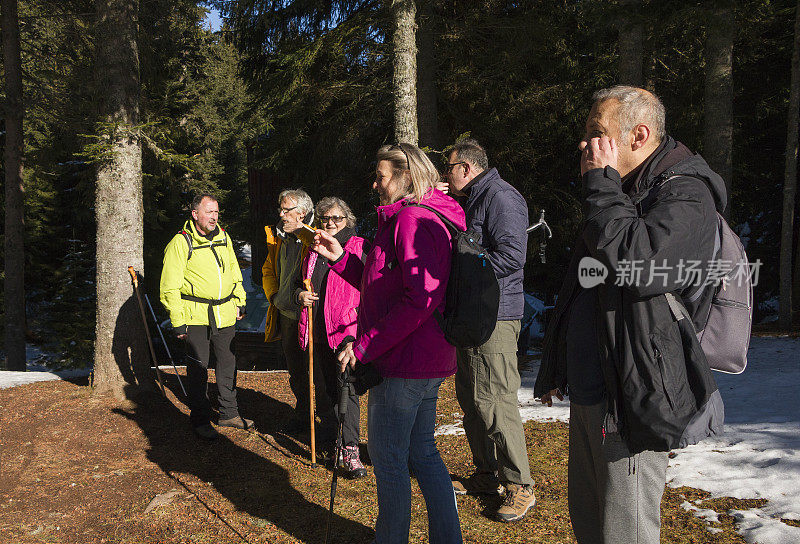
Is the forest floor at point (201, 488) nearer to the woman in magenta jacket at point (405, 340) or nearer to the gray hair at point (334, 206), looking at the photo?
the woman in magenta jacket at point (405, 340)

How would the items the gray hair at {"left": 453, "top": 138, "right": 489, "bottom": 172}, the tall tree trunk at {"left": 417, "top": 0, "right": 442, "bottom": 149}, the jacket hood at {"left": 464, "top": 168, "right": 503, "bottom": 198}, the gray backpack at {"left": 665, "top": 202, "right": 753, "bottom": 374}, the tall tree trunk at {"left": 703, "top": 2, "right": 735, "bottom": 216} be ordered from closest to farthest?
1. the gray backpack at {"left": 665, "top": 202, "right": 753, "bottom": 374}
2. the jacket hood at {"left": 464, "top": 168, "right": 503, "bottom": 198}
3. the gray hair at {"left": 453, "top": 138, "right": 489, "bottom": 172}
4. the tall tree trunk at {"left": 703, "top": 2, "right": 735, "bottom": 216}
5. the tall tree trunk at {"left": 417, "top": 0, "right": 442, "bottom": 149}

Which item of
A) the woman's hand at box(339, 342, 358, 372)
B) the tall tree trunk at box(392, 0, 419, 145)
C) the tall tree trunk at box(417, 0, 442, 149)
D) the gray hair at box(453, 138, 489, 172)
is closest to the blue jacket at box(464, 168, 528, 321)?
the gray hair at box(453, 138, 489, 172)

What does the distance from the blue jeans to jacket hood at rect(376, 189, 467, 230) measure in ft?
2.56

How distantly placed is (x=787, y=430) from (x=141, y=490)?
549 cm

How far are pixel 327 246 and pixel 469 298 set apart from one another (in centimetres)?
99

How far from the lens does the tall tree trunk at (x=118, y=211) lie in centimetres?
676

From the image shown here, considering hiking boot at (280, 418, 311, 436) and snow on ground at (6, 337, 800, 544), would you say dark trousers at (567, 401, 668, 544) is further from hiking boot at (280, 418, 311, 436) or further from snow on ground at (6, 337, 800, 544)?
hiking boot at (280, 418, 311, 436)

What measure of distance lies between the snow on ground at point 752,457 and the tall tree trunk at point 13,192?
35.5ft

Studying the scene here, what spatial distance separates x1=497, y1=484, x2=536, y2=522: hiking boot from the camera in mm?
3820

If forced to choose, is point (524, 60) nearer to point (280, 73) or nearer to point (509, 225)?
point (280, 73)

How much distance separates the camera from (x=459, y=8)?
12055mm

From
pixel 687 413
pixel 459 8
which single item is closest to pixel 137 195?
pixel 687 413

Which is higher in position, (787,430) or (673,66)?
(673,66)

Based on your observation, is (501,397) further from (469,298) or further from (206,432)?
(206,432)
